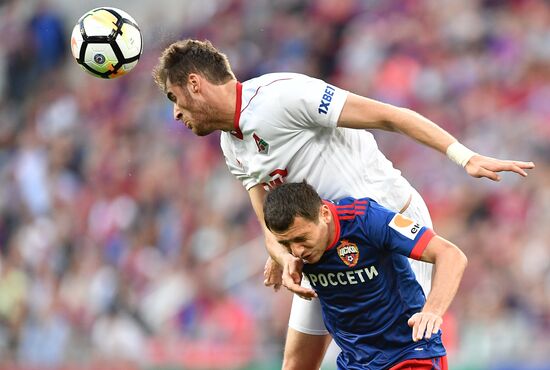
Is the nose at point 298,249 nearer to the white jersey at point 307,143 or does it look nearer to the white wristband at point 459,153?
the white jersey at point 307,143

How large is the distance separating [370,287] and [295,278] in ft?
1.20

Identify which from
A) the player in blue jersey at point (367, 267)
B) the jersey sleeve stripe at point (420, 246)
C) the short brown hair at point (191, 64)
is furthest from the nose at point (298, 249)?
the short brown hair at point (191, 64)

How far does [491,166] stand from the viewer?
5441 mm

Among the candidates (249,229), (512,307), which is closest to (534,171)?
(512,307)

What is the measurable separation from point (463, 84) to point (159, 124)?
3582 millimetres

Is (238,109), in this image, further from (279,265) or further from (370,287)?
(370,287)

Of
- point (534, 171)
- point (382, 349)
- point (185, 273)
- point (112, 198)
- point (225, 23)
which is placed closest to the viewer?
point (382, 349)

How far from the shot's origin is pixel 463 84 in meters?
13.4

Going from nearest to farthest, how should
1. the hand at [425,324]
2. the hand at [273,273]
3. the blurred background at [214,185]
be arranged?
the hand at [425,324] < the hand at [273,273] < the blurred background at [214,185]

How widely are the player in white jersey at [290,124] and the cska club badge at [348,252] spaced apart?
8.7 inches

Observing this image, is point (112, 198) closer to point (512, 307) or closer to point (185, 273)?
point (185, 273)

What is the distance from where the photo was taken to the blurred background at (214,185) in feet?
37.0

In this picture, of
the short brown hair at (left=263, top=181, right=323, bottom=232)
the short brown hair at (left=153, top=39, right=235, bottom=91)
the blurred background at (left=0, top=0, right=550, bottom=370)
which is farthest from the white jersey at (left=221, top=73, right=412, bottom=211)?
the blurred background at (left=0, top=0, right=550, bottom=370)

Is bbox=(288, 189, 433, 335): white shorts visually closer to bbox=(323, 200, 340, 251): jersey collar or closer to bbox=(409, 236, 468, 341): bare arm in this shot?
bbox=(323, 200, 340, 251): jersey collar
